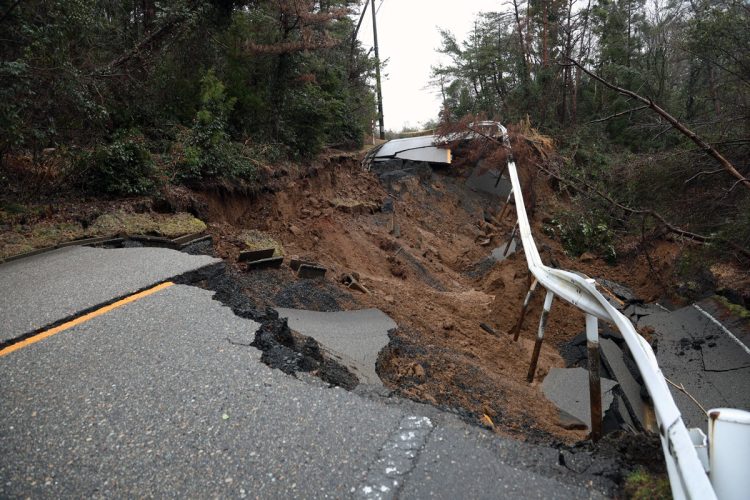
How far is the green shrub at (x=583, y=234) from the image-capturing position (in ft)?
45.0

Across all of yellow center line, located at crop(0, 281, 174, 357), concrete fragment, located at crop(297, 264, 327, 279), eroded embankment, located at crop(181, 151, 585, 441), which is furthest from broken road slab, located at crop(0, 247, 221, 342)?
concrete fragment, located at crop(297, 264, 327, 279)

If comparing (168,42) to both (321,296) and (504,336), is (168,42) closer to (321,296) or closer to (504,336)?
(321,296)

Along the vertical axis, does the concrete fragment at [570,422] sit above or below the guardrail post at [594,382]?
below

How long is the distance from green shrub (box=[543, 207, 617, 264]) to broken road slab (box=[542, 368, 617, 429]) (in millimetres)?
7500

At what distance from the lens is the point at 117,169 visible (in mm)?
8773

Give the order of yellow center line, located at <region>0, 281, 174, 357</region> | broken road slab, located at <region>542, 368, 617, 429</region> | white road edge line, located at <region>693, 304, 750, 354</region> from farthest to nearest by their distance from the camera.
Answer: white road edge line, located at <region>693, 304, 750, 354</region>
broken road slab, located at <region>542, 368, 617, 429</region>
yellow center line, located at <region>0, 281, 174, 357</region>

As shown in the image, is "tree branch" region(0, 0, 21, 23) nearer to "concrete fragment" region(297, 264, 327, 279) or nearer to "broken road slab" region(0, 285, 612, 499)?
"concrete fragment" region(297, 264, 327, 279)

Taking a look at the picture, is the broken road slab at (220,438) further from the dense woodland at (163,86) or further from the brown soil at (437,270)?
the dense woodland at (163,86)

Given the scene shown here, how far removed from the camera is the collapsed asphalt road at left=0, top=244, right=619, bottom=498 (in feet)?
8.66

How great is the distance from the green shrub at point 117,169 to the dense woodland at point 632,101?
7147 mm

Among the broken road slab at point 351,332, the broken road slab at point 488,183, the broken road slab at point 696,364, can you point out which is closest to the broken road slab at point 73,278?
the broken road slab at point 351,332

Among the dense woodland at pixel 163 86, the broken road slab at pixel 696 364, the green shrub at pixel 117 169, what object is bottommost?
the broken road slab at pixel 696 364

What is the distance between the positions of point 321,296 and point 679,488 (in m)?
4.95

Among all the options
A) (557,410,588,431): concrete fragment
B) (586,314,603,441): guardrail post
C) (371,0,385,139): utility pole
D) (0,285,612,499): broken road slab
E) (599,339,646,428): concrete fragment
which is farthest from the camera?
(371,0,385,139): utility pole
